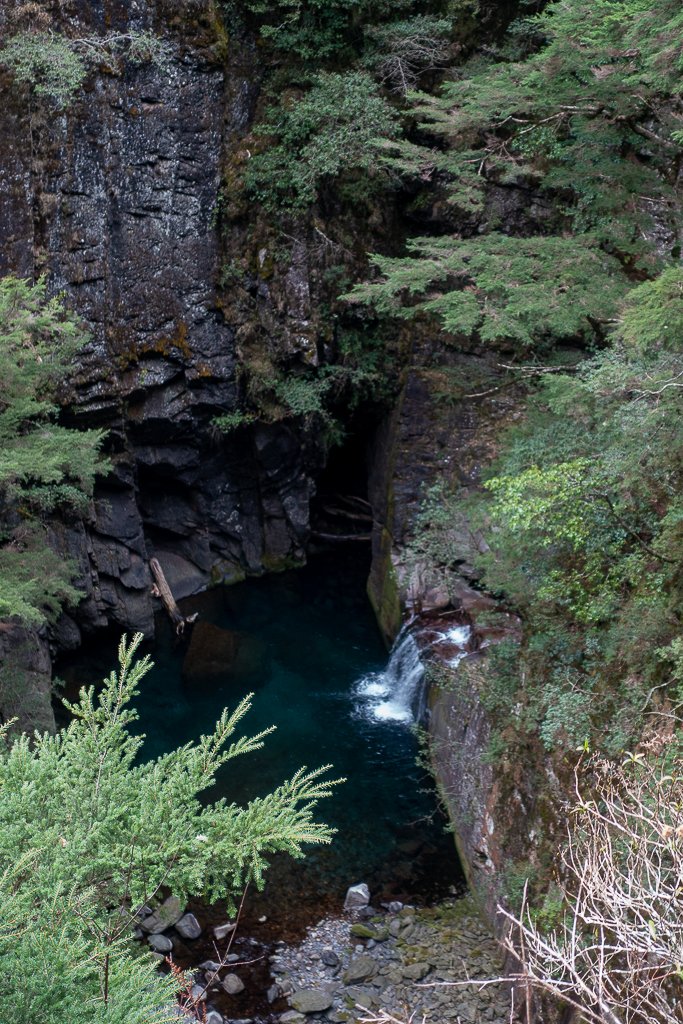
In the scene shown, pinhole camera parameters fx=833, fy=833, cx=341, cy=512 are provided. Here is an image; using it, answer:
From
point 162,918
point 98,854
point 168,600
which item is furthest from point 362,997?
point 168,600

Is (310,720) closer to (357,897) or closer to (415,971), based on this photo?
(357,897)

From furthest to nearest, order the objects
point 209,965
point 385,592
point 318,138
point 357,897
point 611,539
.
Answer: point 385,592, point 318,138, point 357,897, point 209,965, point 611,539

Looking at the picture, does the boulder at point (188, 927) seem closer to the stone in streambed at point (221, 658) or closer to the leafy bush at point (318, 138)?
the stone in streambed at point (221, 658)

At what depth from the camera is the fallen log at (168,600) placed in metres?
15.0

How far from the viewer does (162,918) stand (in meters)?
8.77

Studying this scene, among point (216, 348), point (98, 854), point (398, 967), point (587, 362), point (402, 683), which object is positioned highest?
point (587, 362)

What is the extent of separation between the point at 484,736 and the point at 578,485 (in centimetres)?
345

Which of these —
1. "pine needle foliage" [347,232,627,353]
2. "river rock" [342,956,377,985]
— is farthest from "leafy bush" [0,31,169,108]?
"river rock" [342,956,377,985]

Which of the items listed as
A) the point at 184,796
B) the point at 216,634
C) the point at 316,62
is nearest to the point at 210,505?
the point at 216,634

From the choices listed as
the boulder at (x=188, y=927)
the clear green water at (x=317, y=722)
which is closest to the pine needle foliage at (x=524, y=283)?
the clear green water at (x=317, y=722)

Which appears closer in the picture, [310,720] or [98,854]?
[98,854]

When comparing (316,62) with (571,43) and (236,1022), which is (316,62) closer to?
(571,43)

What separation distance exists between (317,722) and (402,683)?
1443mm

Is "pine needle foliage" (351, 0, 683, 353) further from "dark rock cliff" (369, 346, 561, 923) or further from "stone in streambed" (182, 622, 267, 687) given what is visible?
"stone in streambed" (182, 622, 267, 687)
